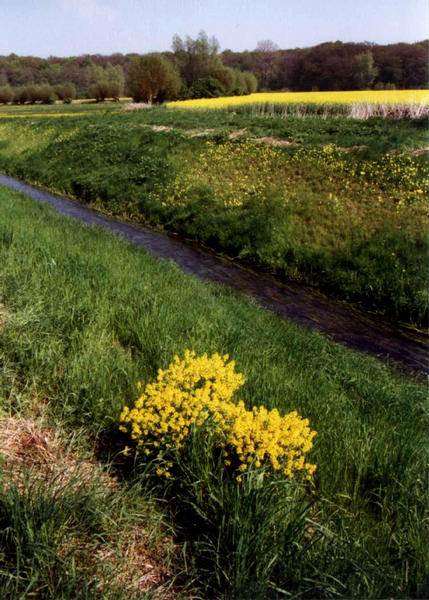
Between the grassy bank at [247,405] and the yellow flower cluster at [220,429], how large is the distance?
0.15m

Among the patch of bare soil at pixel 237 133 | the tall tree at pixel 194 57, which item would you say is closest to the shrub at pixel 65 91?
the tall tree at pixel 194 57

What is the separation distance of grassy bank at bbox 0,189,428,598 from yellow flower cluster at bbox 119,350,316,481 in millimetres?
155

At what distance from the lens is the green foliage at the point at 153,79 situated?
5350 cm

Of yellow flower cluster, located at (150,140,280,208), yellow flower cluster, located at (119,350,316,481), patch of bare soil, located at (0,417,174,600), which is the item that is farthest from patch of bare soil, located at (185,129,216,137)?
patch of bare soil, located at (0,417,174,600)

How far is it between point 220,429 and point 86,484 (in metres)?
0.91

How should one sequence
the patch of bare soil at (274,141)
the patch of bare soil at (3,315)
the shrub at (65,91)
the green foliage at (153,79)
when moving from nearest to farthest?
the patch of bare soil at (3,315) → the patch of bare soil at (274,141) → the green foliage at (153,79) → the shrub at (65,91)

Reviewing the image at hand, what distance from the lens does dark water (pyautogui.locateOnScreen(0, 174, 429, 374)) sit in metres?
7.35

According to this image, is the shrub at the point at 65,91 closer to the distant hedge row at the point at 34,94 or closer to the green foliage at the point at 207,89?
the distant hedge row at the point at 34,94

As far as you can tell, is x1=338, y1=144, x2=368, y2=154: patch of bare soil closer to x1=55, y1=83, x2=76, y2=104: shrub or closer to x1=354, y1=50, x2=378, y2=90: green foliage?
x1=354, y1=50, x2=378, y2=90: green foliage

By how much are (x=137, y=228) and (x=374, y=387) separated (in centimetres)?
1055

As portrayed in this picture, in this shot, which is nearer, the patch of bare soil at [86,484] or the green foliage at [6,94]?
the patch of bare soil at [86,484]

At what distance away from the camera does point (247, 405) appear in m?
3.64

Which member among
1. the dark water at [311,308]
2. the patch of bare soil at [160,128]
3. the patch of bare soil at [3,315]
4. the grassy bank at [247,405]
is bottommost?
the dark water at [311,308]

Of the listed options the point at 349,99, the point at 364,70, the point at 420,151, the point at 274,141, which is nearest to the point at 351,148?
the point at 420,151
